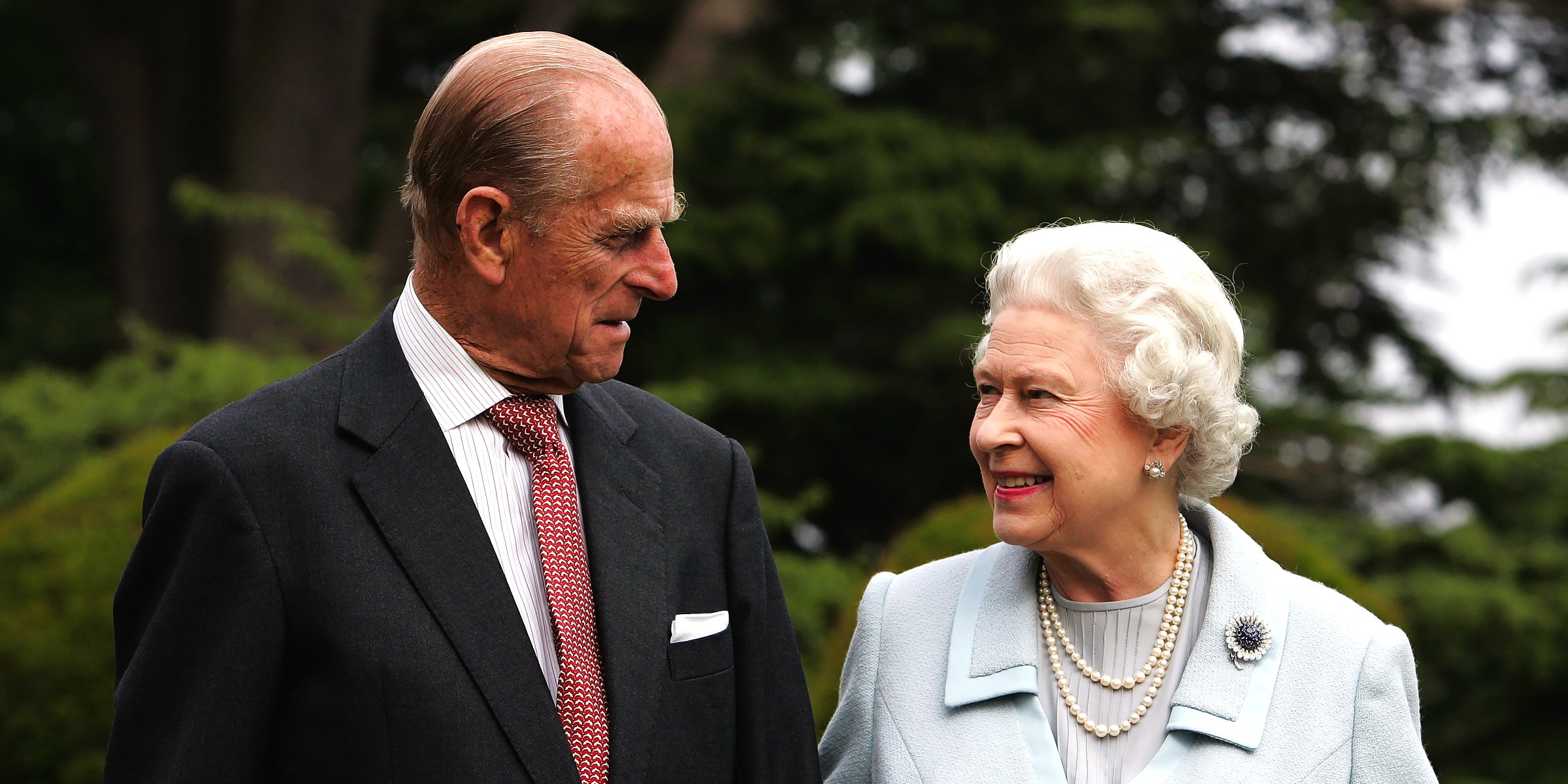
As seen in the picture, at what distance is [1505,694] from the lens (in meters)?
8.71

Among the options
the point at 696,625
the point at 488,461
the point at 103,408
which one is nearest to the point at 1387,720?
the point at 696,625

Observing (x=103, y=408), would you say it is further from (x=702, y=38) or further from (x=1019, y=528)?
(x=1019, y=528)

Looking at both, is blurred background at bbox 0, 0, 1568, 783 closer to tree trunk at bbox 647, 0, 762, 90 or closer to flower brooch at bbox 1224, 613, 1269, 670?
tree trunk at bbox 647, 0, 762, 90

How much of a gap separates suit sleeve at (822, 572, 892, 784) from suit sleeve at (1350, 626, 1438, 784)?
814 millimetres

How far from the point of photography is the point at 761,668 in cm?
253

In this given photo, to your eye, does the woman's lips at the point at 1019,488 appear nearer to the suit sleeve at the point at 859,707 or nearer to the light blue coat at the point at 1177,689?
the light blue coat at the point at 1177,689

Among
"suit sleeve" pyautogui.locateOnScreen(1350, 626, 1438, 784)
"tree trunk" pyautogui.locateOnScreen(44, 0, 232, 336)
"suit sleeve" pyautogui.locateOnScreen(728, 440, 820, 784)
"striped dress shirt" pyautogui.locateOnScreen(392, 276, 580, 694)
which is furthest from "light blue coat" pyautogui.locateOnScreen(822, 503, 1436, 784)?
"tree trunk" pyautogui.locateOnScreen(44, 0, 232, 336)

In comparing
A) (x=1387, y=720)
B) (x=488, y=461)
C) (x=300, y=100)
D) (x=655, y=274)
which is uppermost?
(x=300, y=100)

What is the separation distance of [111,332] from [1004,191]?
6.45m

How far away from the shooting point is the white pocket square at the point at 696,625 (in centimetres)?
240

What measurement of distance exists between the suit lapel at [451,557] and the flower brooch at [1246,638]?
3.65 feet

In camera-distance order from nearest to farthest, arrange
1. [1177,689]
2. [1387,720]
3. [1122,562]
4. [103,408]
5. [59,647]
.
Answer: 1. [1387,720]
2. [1177,689]
3. [1122,562]
4. [59,647]
5. [103,408]

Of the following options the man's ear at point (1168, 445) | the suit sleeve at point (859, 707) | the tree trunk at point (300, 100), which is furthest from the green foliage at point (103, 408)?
the man's ear at point (1168, 445)

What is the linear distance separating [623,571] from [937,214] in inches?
254
